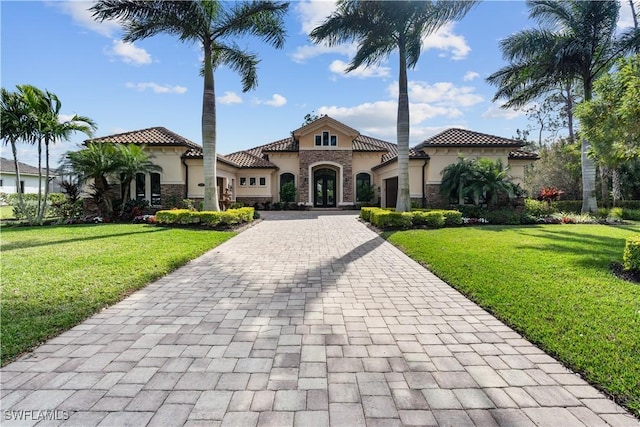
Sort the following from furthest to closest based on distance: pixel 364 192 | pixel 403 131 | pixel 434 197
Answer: pixel 364 192 → pixel 434 197 → pixel 403 131

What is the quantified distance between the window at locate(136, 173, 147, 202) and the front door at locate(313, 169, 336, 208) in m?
12.9

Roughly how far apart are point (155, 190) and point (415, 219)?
14636 millimetres

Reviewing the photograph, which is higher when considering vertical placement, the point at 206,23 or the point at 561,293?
the point at 206,23

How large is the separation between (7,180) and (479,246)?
51.9 m

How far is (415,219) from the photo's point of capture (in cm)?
1347

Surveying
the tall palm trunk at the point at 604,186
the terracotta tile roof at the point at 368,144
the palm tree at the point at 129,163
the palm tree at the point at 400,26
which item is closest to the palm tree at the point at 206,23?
the palm tree at the point at 400,26

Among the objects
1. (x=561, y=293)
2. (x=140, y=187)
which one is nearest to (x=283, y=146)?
(x=140, y=187)

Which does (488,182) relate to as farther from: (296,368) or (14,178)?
(14,178)

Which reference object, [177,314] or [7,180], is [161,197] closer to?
[177,314]

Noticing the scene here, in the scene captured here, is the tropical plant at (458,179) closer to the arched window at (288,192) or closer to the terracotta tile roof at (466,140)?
the terracotta tile roof at (466,140)

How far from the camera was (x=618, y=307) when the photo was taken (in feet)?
14.5

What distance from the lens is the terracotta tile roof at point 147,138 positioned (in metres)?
18.1

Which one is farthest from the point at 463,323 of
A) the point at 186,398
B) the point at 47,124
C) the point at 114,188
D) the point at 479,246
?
the point at 114,188

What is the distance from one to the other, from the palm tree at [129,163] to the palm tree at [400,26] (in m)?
10.1
